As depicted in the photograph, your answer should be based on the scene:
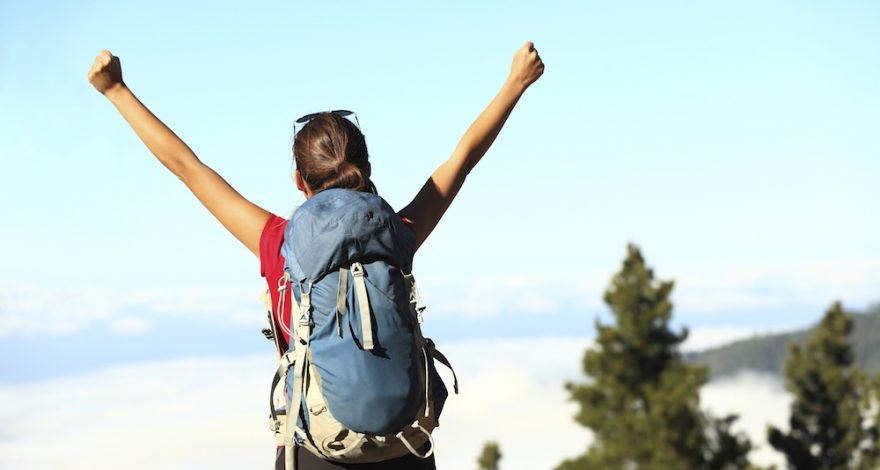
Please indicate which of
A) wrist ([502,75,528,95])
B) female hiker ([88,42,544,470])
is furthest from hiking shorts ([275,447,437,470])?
wrist ([502,75,528,95])

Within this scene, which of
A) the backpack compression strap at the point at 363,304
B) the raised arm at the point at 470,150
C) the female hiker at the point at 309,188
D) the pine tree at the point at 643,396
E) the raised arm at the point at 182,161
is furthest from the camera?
the pine tree at the point at 643,396

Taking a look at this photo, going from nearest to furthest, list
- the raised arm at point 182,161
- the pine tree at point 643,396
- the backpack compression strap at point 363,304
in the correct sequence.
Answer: the backpack compression strap at point 363,304
the raised arm at point 182,161
the pine tree at point 643,396

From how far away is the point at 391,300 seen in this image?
457cm

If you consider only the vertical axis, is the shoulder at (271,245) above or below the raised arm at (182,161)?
below

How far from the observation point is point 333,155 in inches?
186

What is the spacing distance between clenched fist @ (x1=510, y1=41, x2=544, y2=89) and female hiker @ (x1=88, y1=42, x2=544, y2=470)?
1.11ft

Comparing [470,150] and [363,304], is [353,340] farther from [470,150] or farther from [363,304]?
[470,150]

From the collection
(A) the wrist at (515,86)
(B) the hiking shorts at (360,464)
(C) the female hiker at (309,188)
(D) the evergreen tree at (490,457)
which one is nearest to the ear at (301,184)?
(C) the female hiker at (309,188)

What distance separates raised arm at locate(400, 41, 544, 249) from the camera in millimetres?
5270

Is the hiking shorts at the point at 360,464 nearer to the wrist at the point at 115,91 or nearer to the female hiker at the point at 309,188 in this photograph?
the female hiker at the point at 309,188

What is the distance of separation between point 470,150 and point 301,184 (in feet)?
3.05

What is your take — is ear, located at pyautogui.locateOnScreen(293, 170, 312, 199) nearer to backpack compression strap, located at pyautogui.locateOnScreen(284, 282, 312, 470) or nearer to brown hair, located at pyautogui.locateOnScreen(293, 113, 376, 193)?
brown hair, located at pyautogui.locateOnScreen(293, 113, 376, 193)

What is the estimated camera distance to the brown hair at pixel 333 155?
15.5 ft

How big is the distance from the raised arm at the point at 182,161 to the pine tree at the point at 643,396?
4329 centimetres
